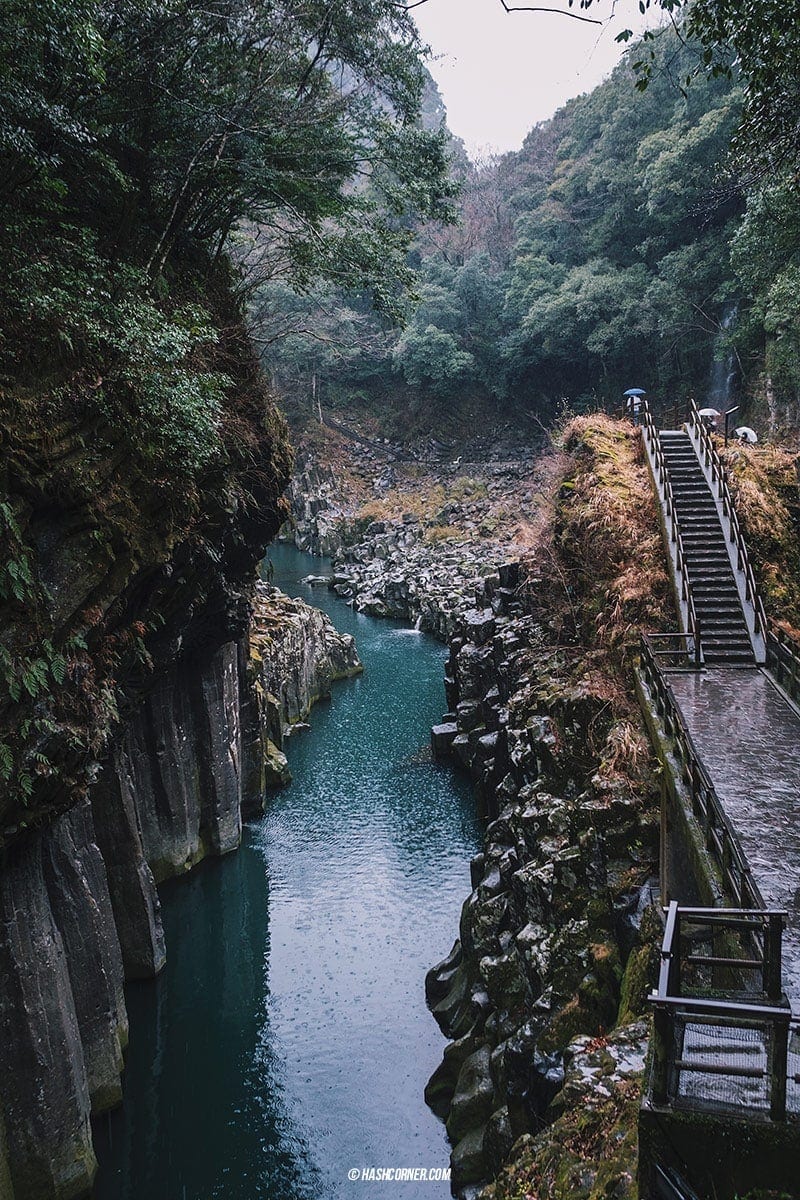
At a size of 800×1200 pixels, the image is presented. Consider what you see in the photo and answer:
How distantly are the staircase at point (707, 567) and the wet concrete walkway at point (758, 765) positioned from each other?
727 millimetres

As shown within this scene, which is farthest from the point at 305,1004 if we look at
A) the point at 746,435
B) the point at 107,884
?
the point at 746,435

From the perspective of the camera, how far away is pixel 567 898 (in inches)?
504

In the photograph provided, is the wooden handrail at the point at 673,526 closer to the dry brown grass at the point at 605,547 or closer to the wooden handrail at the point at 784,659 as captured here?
the dry brown grass at the point at 605,547

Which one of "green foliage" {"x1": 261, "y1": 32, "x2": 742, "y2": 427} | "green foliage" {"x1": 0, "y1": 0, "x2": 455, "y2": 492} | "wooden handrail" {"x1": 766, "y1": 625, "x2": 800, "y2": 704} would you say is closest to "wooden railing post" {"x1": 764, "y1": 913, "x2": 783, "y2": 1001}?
"wooden handrail" {"x1": 766, "y1": 625, "x2": 800, "y2": 704}

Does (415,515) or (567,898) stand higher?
(415,515)

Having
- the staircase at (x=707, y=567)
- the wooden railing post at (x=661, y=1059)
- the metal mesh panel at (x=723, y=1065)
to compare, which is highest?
the staircase at (x=707, y=567)

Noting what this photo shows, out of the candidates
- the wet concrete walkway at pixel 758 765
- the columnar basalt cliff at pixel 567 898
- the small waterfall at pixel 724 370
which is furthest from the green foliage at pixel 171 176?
the small waterfall at pixel 724 370

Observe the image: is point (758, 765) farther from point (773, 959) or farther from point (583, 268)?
point (583, 268)

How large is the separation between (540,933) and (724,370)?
1683 inches

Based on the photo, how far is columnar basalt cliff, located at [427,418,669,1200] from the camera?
9062mm

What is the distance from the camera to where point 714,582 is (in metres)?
17.3

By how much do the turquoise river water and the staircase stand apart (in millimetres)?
10312

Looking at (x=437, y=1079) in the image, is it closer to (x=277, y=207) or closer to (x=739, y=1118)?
(x=739, y=1118)

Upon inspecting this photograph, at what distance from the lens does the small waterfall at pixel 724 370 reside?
44.5 metres
